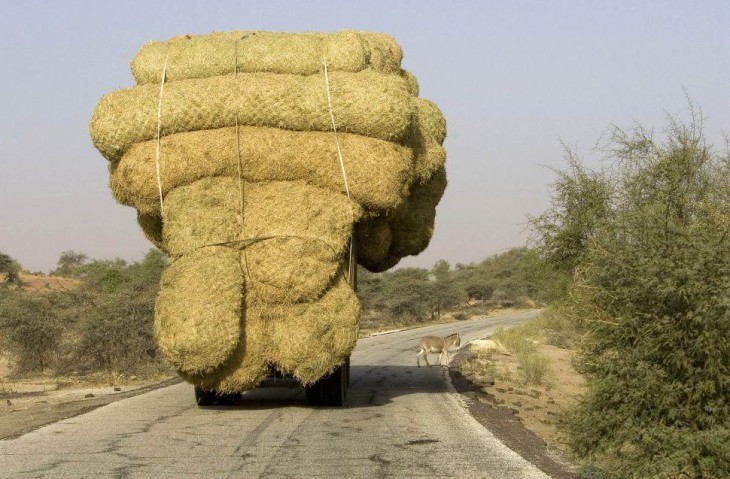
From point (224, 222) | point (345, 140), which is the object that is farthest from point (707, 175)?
point (224, 222)

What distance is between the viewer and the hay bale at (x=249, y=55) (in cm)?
1421

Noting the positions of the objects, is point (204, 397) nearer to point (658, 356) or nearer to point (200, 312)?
point (200, 312)

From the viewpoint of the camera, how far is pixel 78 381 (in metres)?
22.5

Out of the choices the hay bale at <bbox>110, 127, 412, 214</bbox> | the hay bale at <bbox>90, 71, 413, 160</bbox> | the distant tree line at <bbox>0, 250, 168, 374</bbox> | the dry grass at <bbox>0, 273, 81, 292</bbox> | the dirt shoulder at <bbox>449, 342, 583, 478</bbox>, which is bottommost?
the dirt shoulder at <bbox>449, 342, 583, 478</bbox>

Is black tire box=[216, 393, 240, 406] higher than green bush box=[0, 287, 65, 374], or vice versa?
green bush box=[0, 287, 65, 374]

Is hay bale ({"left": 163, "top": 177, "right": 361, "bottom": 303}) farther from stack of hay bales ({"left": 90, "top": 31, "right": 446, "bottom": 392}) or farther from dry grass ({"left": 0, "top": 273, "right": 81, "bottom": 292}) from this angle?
dry grass ({"left": 0, "top": 273, "right": 81, "bottom": 292})

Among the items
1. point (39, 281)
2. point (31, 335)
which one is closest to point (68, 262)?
point (39, 281)

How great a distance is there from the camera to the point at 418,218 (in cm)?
1648

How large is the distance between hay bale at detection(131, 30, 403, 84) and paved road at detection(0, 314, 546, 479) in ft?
16.8

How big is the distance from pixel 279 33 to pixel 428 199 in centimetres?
396

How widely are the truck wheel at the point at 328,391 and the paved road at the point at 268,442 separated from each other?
0.23 m

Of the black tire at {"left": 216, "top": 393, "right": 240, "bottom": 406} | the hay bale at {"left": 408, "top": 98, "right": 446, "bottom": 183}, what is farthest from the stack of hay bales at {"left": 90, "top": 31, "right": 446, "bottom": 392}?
the black tire at {"left": 216, "top": 393, "right": 240, "bottom": 406}

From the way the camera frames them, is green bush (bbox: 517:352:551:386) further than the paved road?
Yes

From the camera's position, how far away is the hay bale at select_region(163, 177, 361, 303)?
1307cm
